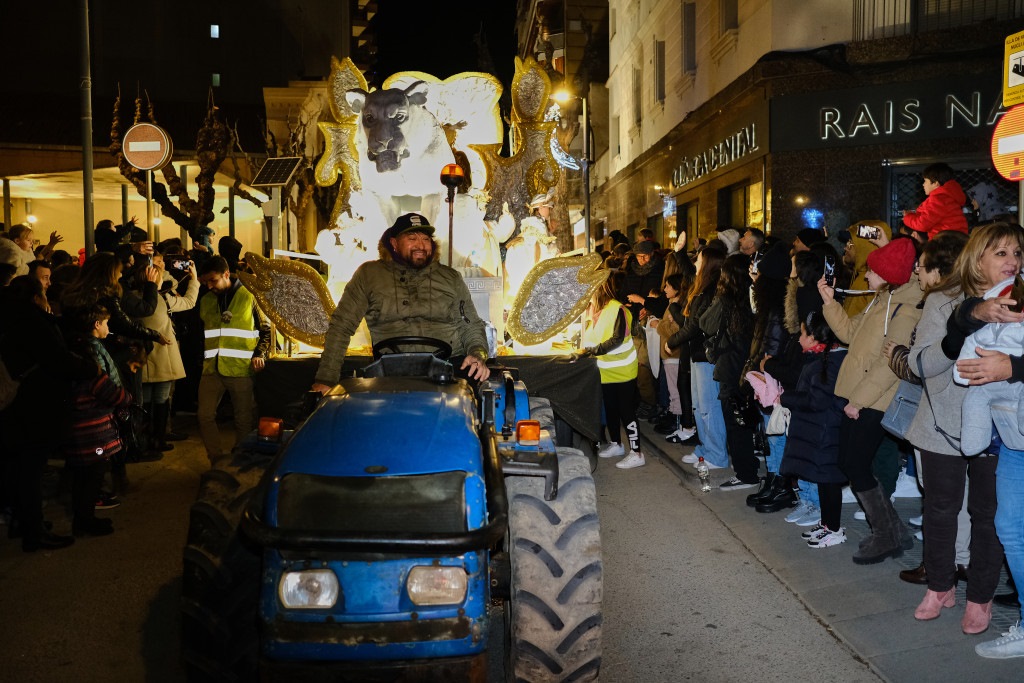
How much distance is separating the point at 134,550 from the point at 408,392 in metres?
3.60

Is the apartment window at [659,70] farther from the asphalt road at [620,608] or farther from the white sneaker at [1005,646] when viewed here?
the white sneaker at [1005,646]

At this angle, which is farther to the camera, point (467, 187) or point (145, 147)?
point (145, 147)

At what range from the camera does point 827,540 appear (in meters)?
6.53

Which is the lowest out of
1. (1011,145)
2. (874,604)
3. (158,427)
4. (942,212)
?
(874,604)

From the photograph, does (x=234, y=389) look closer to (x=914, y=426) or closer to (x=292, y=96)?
(x=914, y=426)

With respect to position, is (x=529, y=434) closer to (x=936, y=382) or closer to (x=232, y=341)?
(x=936, y=382)

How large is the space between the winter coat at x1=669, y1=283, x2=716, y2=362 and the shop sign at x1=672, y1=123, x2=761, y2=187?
22.0 ft

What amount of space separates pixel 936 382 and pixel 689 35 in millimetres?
16912

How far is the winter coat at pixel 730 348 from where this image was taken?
8.09m

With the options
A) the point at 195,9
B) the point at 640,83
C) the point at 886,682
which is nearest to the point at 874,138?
the point at 886,682

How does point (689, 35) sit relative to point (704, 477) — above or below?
above

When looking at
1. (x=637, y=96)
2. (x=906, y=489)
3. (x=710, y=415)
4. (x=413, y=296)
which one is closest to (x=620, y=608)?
(x=413, y=296)

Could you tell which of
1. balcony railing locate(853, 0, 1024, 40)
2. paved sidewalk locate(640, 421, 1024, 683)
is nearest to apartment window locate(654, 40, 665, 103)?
balcony railing locate(853, 0, 1024, 40)

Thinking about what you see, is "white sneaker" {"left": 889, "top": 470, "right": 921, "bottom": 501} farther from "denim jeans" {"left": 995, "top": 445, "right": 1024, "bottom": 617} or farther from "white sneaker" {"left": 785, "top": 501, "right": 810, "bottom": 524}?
"denim jeans" {"left": 995, "top": 445, "right": 1024, "bottom": 617}
